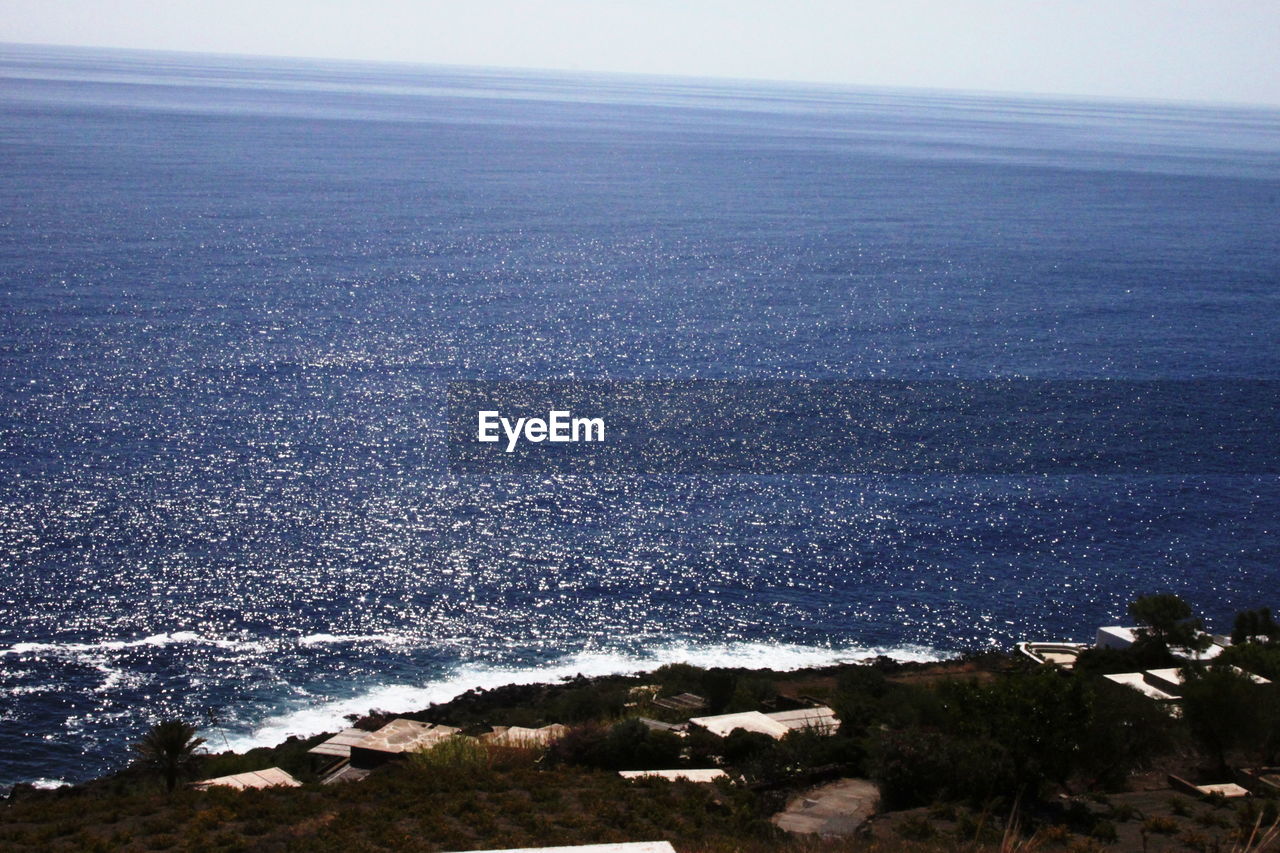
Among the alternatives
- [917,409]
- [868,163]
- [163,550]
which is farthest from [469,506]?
[868,163]

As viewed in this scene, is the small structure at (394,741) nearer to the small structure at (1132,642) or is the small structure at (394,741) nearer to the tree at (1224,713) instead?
the tree at (1224,713)

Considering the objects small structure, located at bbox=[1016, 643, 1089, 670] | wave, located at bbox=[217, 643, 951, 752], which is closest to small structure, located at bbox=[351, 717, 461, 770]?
wave, located at bbox=[217, 643, 951, 752]

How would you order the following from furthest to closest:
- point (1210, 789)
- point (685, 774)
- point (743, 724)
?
1. point (743, 724)
2. point (685, 774)
3. point (1210, 789)

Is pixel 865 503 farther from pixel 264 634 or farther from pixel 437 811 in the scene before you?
pixel 437 811

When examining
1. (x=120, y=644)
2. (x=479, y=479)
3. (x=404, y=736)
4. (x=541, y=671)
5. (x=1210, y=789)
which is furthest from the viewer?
(x=479, y=479)

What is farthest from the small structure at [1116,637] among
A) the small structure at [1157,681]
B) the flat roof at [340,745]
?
the flat roof at [340,745]

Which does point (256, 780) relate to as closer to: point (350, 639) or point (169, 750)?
point (169, 750)

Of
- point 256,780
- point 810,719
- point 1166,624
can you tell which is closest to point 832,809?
point 810,719
